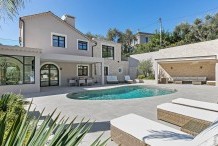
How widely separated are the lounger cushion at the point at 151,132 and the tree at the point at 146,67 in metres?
23.1

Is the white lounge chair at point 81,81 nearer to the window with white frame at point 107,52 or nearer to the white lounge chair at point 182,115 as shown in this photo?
the window with white frame at point 107,52

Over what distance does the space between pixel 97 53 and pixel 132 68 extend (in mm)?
7559

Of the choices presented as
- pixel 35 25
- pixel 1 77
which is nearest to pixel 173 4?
pixel 35 25

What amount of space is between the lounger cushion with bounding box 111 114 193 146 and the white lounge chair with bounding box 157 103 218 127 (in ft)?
5.25

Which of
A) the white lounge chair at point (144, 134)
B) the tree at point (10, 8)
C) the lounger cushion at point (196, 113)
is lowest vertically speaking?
the white lounge chair at point (144, 134)

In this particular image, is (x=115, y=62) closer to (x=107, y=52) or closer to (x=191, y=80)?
(x=107, y=52)

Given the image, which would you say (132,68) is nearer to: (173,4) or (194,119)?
(173,4)

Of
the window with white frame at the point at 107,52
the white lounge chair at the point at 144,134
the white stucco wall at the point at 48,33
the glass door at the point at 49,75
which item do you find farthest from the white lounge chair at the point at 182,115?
the window with white frame at the point at 107,52

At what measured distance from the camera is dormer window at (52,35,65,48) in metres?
21.1

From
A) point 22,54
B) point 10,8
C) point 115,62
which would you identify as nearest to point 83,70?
point 115,62

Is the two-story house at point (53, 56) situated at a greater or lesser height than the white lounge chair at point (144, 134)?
greater

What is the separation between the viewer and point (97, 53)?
84.8 feet

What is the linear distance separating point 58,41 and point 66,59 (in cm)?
363

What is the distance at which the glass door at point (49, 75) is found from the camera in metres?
21.4
